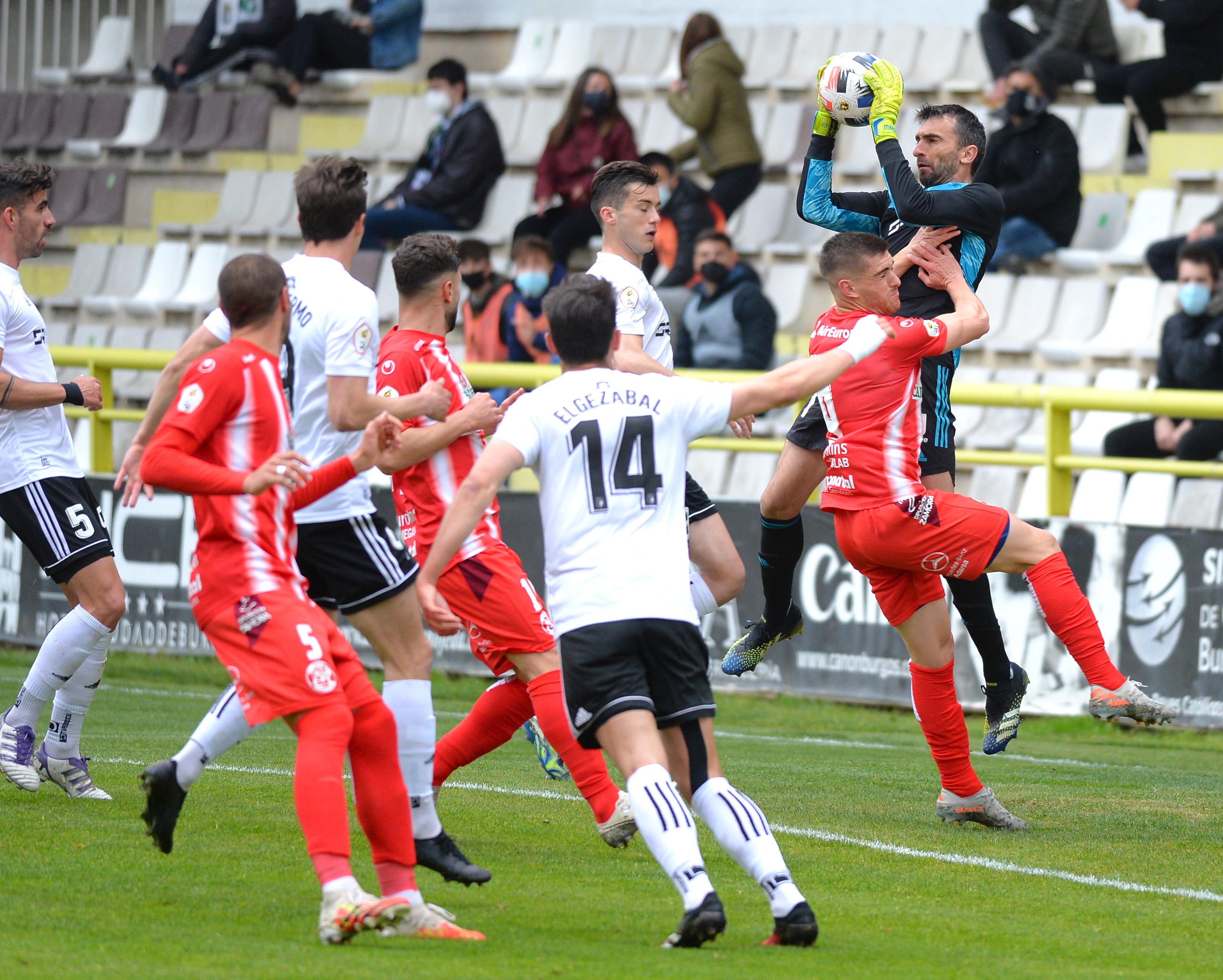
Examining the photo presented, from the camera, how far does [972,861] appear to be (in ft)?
20.8

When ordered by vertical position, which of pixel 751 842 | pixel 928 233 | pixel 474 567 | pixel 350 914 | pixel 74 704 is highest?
pixel 928 233

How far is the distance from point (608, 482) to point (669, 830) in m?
0.94

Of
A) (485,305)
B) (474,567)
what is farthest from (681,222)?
(474,567)

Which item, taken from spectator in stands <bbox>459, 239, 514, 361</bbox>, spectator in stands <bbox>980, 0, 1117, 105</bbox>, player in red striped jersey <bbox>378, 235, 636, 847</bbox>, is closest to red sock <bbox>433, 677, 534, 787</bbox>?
player in red striped jersey <bbox>378, 235, 636, 847</bbox>

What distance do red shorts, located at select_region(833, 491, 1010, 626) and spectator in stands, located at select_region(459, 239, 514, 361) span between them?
7.12 m

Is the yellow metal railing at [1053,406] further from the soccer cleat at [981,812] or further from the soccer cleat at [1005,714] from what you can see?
the soccer cleat at [981,812]

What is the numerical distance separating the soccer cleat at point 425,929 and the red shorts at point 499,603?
1567mm

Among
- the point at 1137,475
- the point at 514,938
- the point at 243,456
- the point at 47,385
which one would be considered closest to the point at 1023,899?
the point at 514,938

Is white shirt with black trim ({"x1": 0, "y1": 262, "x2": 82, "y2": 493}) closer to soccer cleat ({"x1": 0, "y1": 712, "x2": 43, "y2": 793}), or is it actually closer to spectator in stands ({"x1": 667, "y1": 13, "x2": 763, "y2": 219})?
soccer cleat ({"x1": 0, "y1": 712, "x2": 43, "y2": 793})

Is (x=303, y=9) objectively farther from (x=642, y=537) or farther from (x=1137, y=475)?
(x=642, y=537)

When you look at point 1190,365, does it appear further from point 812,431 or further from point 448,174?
point 448,174

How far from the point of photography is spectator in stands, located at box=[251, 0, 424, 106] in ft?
61.7

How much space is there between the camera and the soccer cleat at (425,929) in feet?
→ 16.1

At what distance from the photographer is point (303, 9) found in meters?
20.9
